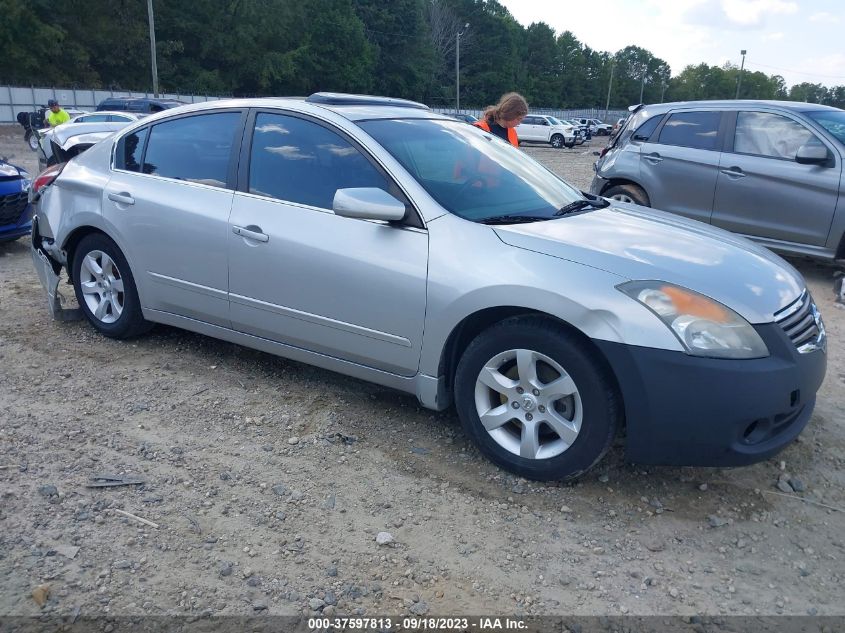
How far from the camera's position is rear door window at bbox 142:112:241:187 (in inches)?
170

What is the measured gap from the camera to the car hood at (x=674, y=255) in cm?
314

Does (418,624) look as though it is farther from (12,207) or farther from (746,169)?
(12,207)

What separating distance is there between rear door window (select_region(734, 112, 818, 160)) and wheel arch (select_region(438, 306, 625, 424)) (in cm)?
531

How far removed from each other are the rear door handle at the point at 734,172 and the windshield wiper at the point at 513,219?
465 cm

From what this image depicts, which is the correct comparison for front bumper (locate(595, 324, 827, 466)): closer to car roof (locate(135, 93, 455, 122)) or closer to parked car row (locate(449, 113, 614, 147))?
car roof (locate(135, 93, 455, 122))

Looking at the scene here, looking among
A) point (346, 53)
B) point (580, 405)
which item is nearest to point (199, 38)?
point (346, 53)

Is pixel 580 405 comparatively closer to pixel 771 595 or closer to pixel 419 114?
pixel 771 595

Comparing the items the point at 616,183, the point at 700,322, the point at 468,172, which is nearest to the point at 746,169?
the point at 616,183

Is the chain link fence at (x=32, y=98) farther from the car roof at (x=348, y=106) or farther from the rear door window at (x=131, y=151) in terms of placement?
the car roof at (x=348, y=106)

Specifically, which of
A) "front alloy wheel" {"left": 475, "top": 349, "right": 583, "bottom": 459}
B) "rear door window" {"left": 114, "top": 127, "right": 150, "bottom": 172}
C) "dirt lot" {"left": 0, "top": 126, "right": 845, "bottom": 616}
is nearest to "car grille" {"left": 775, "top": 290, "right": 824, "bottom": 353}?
"dirt lot" {"left": 0, "top": 126, "right": 845, "bottom": 616}

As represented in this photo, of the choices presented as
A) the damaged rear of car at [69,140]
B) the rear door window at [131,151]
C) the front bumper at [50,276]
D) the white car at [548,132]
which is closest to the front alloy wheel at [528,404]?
the rear door window at [131,151]

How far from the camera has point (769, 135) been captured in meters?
7.47

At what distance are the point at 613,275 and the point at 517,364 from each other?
569 millimetres

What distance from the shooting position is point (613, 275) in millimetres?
3121
